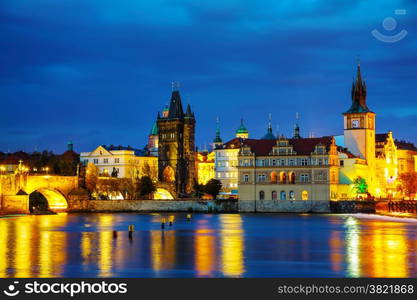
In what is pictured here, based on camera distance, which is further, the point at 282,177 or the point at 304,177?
the point at 282,177

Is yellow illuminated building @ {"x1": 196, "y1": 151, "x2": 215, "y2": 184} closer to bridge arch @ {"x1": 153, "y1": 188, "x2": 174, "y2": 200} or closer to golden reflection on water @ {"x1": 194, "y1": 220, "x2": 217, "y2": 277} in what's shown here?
bridge arch @ {"x1": 153, "y1": 188, "x2": 174, "y2": 200}

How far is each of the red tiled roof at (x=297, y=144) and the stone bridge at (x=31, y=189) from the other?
2336 cm

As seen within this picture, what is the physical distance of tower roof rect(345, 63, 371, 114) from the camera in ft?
359

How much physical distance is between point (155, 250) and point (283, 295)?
650 inches

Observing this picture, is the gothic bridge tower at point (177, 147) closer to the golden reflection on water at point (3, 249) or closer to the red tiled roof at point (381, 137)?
the red tiled roof at point (381, 137)

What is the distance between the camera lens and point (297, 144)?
9106cm

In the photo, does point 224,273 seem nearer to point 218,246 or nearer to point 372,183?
point 218,246

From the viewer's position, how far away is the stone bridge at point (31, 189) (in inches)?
3361

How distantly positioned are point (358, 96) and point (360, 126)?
440cm

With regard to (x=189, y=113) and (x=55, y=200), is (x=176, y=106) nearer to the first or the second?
(x=189, y=113)

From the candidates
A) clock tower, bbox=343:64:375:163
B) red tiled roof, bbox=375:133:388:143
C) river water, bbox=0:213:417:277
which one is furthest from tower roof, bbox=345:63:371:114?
river water, bbox=0:213:417:277

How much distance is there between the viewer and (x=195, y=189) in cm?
11781

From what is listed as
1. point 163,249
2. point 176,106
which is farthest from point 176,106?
point 163,249

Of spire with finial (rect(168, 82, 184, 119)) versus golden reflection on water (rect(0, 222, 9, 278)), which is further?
spire with finial (rect(168, 82, 184, 119))
